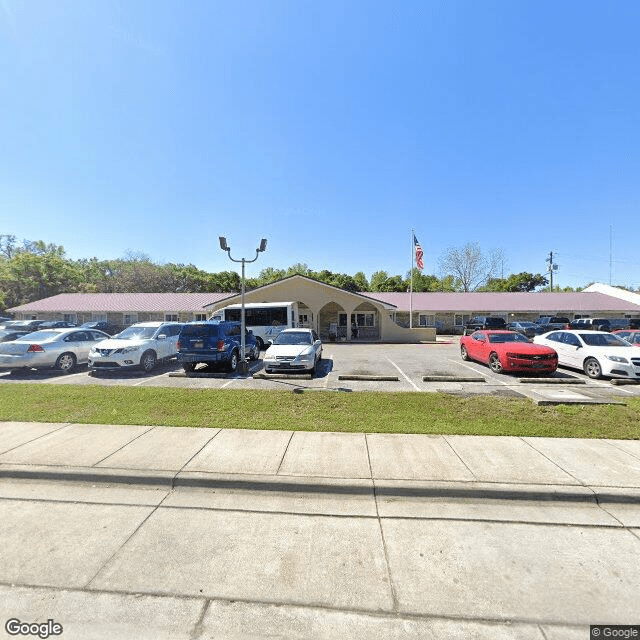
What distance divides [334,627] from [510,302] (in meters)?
37.6

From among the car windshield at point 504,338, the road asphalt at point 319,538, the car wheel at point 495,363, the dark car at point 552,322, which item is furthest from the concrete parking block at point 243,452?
the dark car at point 552,322

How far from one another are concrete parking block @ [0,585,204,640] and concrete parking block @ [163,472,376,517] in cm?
127

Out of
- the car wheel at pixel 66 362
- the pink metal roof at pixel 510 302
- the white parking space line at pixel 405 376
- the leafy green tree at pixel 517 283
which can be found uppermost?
the leafy green tree at pixel 517 283

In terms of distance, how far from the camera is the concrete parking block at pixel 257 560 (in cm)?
263

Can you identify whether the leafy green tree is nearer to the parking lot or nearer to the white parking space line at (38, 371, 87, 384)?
the parking lot

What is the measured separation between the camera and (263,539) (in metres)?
3.26

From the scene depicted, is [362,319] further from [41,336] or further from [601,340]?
[41,336]

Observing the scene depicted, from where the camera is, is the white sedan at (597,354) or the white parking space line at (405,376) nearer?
the white parking space line at (405,376)

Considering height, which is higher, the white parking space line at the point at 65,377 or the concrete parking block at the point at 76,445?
the concrete parking block at the point at 76,445

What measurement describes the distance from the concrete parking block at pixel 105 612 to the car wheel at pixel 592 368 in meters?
13.0

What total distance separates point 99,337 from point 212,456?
11.1 m

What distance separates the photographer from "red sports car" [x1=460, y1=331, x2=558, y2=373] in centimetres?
1049

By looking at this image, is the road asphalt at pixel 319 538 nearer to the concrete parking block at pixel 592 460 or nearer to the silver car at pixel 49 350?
the concrete parking block at pixel 592 460

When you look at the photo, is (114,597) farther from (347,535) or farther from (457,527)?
(457,527)
